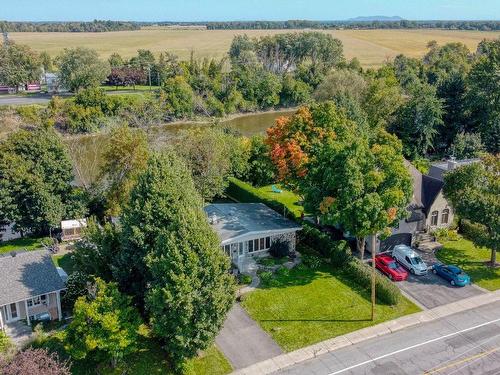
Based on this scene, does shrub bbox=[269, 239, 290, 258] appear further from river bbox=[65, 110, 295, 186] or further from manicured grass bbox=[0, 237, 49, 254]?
manicured grass bbox=[0, 237, 49, 254]

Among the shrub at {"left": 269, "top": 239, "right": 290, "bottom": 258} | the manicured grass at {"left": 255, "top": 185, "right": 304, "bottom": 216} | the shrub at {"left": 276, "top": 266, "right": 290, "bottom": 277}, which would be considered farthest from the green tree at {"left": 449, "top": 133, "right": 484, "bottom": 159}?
the shrub at {"left": 276, "top": 266, "right": 290, "bottom": 277}

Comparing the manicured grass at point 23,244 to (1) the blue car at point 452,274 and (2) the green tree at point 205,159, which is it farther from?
(1) the blue car at point 452,274

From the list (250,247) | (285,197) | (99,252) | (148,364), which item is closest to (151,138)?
(285,197)

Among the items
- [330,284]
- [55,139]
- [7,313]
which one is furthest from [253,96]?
[7,313]

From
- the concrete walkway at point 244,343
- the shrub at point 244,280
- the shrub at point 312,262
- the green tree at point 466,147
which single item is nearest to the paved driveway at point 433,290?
the shrub at point 312,262

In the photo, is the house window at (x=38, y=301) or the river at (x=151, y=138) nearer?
the house window at (x=38, y=301)

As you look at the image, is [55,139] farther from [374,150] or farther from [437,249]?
[437,249]
